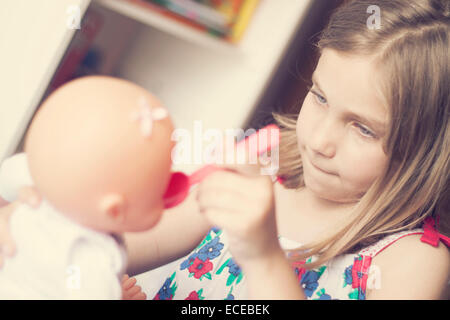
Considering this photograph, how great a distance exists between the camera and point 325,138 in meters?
0.40

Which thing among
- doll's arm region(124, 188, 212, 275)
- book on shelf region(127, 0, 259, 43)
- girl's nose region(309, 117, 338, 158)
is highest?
book on shelf region(127, 0, 259, 43)

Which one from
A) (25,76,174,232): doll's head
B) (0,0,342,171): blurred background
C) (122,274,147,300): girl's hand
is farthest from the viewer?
(0,0,342,171): blurred background

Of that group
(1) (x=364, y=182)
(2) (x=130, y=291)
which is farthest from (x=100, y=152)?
(1) (x=364, y=182)

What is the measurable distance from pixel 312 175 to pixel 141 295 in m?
0.19

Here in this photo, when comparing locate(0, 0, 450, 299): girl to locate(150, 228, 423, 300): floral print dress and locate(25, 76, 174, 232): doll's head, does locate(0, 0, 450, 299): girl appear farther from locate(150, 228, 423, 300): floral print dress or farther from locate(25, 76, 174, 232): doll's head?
locate(25, 76, 174, 232): doll's head

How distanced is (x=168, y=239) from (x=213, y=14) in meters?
0.51

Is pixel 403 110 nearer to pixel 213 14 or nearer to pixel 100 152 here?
pixel 100 152

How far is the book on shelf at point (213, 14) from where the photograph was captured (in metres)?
0.81

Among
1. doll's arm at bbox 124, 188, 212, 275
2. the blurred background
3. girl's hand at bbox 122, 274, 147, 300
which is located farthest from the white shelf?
girl's hand at bbox 122, 274, 147, 300

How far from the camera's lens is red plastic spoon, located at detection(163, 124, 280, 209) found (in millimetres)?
277

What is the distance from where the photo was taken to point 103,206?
25cm

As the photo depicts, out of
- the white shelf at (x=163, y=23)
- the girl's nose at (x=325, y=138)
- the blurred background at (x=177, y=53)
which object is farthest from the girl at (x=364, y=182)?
the white shelf at (x=163, y=23)
